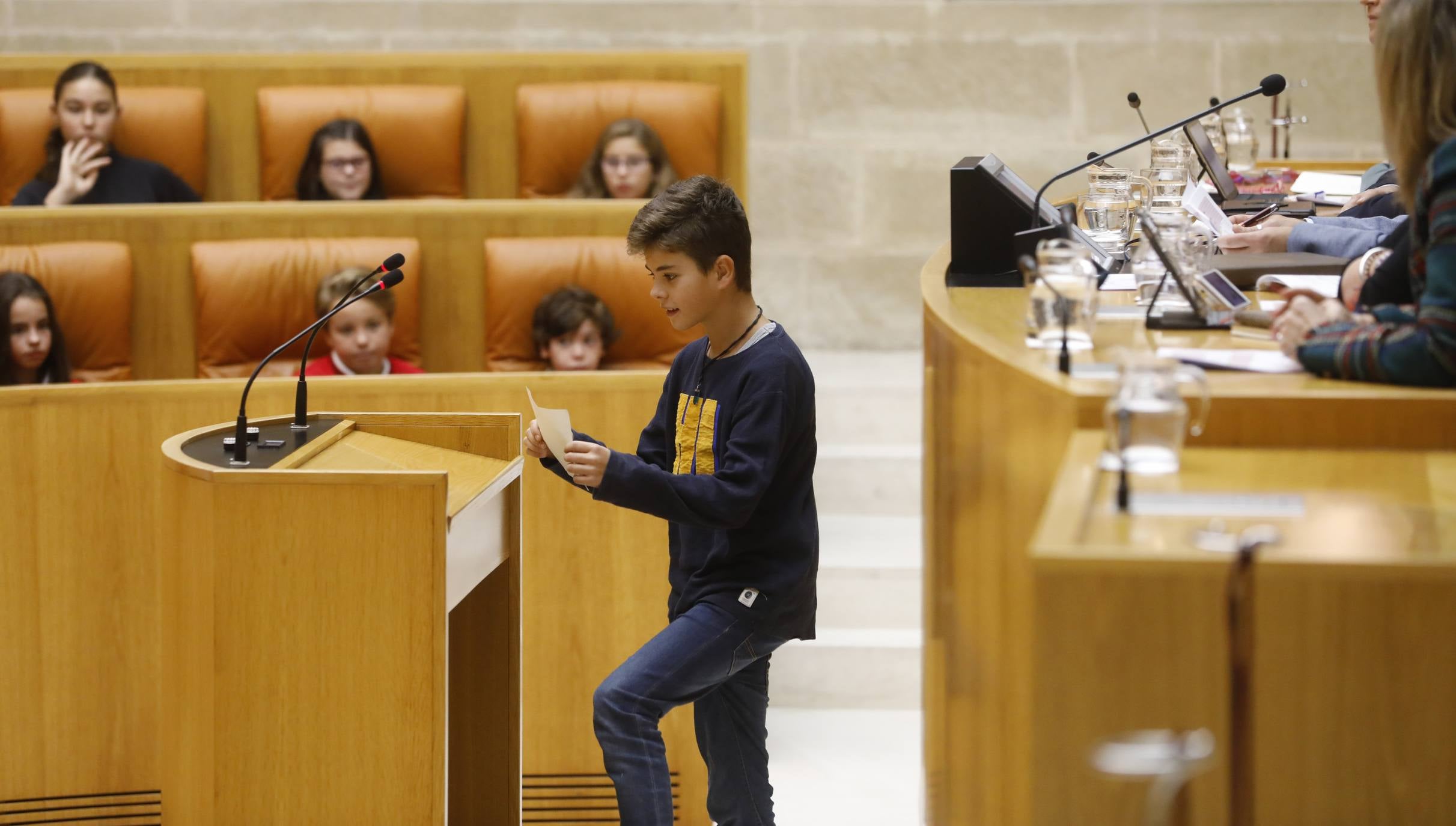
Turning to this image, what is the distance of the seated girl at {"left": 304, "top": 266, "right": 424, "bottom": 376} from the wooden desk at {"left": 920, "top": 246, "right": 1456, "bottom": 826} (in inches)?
55.2

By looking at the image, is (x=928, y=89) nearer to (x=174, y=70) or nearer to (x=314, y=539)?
(x=174, y=70)

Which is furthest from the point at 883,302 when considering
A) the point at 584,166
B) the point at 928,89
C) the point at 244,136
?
the point at 244,136

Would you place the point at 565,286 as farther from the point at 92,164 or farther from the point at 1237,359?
the point at 1237,359

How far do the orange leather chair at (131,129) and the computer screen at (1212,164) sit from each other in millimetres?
2532

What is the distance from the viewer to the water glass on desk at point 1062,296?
1609mm

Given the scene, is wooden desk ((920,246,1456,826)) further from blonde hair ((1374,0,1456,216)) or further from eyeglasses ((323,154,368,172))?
eyeglasses ((323,154,368,172))

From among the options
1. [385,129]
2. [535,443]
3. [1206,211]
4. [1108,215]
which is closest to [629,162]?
[385,129]

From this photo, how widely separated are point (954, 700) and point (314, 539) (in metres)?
0.82

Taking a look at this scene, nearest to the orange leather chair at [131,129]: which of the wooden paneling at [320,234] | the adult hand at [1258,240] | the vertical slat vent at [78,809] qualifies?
the wooden paneling at [320,234]

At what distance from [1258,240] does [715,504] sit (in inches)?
38.7

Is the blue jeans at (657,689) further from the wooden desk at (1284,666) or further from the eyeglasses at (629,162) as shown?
the eyeglasses at (629,162)

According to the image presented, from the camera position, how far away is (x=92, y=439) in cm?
276

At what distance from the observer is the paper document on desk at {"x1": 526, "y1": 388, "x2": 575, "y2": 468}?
1941 millimetres

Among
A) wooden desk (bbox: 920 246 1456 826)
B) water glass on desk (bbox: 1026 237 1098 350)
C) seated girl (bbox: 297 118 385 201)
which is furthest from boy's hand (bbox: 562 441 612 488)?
seated girl (bbox: 297 118 385 201)
